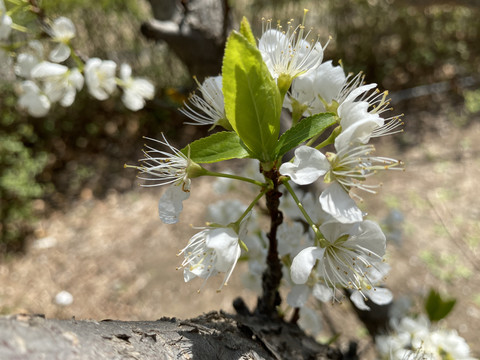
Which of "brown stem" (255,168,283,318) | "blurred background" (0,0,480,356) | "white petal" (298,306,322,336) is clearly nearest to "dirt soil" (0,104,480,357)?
"blurred background" (0,0,480,356)

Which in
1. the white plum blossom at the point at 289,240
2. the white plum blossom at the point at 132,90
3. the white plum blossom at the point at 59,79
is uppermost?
the white plum blossom at the point at 59,79

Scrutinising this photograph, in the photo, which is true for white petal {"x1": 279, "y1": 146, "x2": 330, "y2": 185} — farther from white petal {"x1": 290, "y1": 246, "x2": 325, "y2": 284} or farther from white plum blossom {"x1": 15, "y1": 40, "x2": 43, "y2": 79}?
white plum blossom {"x1": 15, "y1": 40, "x2": 43, "y2": 79}

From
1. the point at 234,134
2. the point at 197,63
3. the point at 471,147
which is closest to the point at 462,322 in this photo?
the point at 471,147

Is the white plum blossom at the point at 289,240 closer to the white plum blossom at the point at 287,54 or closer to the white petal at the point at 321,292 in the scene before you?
the white petal at the point at 321,292

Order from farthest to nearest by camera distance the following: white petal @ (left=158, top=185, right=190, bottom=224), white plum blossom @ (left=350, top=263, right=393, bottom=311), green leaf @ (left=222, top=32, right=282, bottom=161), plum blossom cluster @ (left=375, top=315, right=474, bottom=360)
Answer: plum blossom cluster @ (left=375, top=315, right=474, bottom=360), white plum blossom @ (left=350, top=263, right=393, bottom=311), white petal @ (left=158, top=185, right=190, bottom=224), green leaf @ (left=222, top=32, right=282, bottom=161)

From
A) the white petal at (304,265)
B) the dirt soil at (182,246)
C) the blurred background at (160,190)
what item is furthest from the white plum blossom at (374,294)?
the dirt soil at (182,246)

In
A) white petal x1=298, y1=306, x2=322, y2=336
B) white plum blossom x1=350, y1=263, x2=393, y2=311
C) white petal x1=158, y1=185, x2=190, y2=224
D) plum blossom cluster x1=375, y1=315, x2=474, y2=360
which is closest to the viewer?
white petal x1=158, y1=185, x2=190, y2=224
